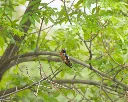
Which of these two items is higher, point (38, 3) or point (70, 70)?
point (38, 3)

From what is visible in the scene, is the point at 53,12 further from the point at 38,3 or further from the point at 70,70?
the point at 70,70

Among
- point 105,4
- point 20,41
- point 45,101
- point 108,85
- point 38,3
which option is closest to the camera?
point 105,4

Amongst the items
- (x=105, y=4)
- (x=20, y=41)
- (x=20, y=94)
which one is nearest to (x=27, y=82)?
(x=20, y=94)

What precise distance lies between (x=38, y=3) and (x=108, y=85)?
1.11 metres

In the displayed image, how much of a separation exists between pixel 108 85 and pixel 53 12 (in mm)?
966

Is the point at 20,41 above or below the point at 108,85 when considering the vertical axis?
above

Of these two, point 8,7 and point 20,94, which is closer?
point 8,7

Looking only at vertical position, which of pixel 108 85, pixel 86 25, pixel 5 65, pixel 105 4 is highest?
pixel 105 4

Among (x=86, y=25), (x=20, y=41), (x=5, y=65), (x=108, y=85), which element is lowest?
(x=108, y=85)

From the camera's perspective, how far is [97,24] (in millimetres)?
2189

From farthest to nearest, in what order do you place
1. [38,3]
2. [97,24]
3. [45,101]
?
[45,101]
[38,3]
[97,24]

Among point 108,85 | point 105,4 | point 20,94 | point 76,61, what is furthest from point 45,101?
point 105,4

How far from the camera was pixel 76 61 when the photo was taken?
253cm

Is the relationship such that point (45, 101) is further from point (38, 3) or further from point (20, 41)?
point (38, 3)
